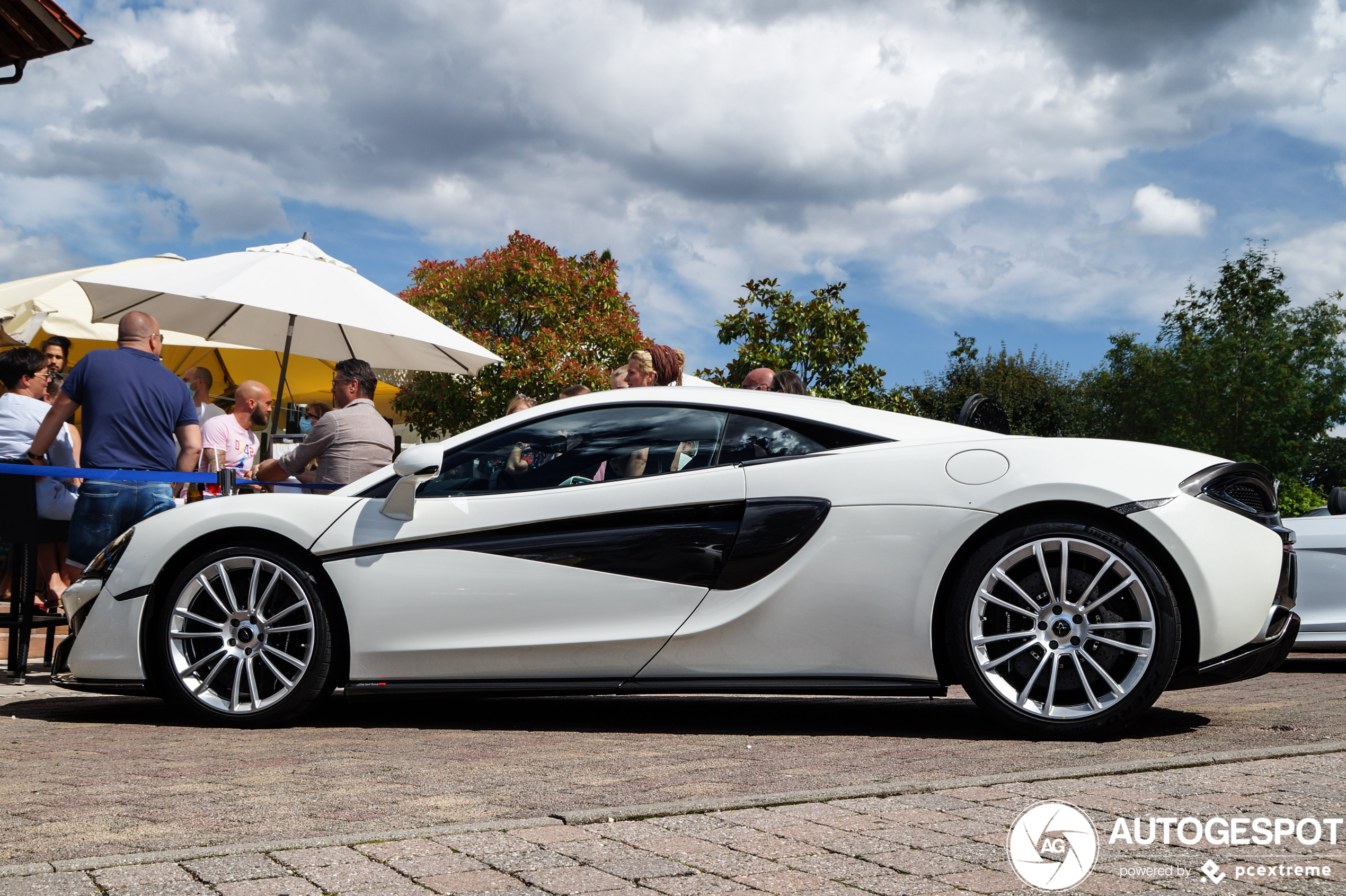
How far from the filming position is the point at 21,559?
5.97 m

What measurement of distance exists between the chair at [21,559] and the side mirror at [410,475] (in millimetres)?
2279

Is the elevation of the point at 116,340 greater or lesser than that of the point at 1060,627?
greater

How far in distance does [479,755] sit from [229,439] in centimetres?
533

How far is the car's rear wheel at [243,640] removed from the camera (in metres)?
4.57

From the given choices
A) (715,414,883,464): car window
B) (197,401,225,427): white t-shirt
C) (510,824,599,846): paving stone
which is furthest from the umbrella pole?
(510,824,599,846): paving stone

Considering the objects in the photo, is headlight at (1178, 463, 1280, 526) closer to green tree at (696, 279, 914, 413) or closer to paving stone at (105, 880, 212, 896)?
paving stone at (105, 880, 212, 896)

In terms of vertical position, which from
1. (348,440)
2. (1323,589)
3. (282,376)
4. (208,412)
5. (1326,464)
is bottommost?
(1323,589)

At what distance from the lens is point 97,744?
4.27 m

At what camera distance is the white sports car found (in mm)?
4086

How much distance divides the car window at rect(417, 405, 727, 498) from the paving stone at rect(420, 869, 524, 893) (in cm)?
226

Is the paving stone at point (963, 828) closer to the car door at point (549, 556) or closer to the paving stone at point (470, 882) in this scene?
the paving stone at point (470, 882)

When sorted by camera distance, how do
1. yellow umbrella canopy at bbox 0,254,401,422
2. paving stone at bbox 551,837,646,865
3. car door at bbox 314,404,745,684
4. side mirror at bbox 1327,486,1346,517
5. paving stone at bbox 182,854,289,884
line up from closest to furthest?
paving stone at bbox 182,854,289,884
paving stone at bbox 551,837,646,865
car door at bbox 314,404,745,684
side mirror at bbox 1327,486,1346,517
yellow umbrella canopy at bbox 0,254,401,422

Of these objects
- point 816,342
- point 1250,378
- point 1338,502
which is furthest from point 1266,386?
point 1338,502

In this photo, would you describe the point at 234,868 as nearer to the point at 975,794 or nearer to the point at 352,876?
the point at 352,876
